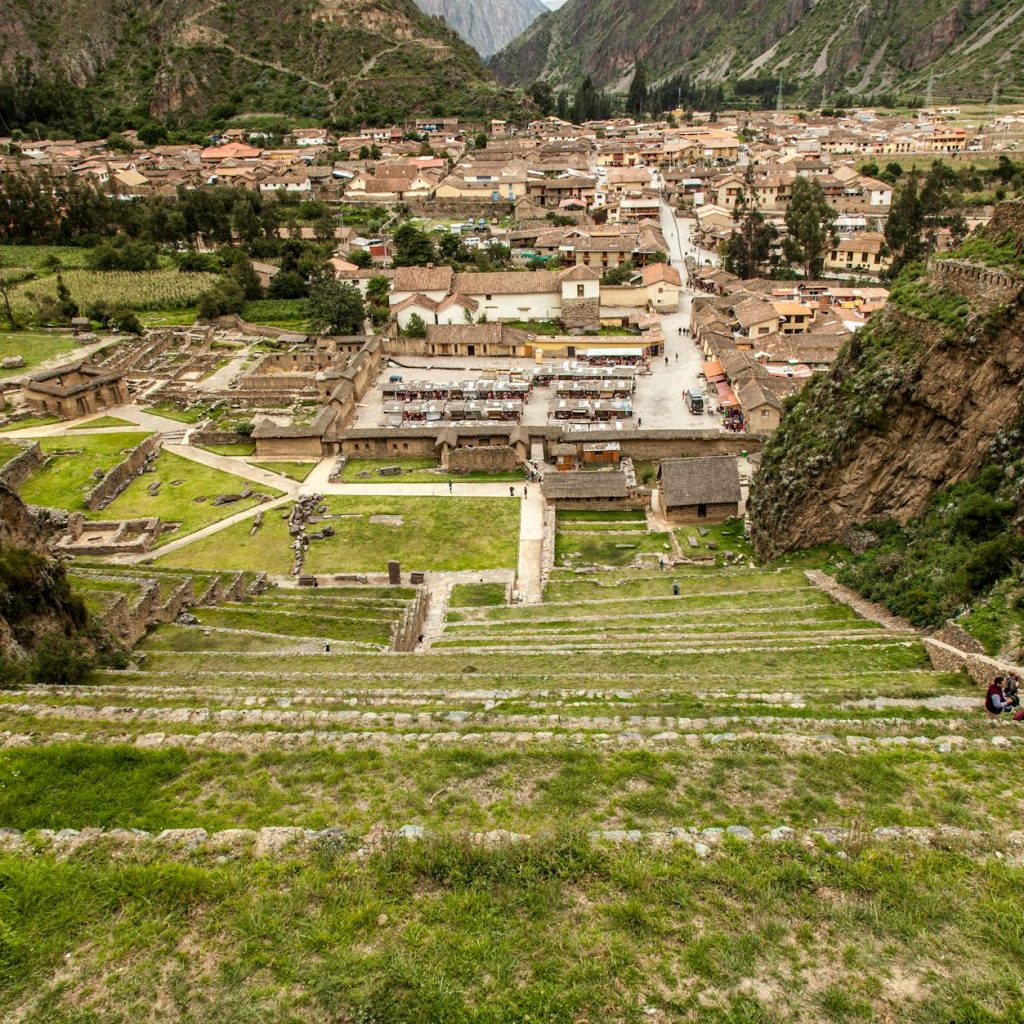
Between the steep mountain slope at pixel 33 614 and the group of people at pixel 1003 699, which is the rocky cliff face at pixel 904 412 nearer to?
the group of people at pixel 1003 699

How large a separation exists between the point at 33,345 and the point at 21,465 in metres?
27.6

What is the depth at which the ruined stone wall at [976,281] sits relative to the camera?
81.6 feet

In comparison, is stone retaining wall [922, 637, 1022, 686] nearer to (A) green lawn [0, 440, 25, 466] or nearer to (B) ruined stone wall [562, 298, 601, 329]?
(A) green lawn [0, 440, 25, 466]

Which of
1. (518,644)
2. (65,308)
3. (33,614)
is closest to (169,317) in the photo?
(65,308)

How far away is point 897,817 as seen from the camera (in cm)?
1197

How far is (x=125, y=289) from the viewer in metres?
77.8

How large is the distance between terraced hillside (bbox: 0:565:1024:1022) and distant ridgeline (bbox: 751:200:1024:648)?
6.53 metres

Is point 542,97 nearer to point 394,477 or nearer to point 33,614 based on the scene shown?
point 394,477

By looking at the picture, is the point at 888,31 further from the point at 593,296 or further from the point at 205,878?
the point at 205,878

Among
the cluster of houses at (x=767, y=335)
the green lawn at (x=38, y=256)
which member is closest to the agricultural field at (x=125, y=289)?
the green lawn at (x=38, y=256)

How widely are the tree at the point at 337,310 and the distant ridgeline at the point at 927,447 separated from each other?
151ft

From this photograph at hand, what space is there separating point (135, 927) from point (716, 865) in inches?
308

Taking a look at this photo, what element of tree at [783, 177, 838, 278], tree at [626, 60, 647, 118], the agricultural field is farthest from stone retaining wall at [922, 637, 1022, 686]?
tree at [626, 60, 647, 118]

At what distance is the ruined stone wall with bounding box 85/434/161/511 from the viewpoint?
41156mm
